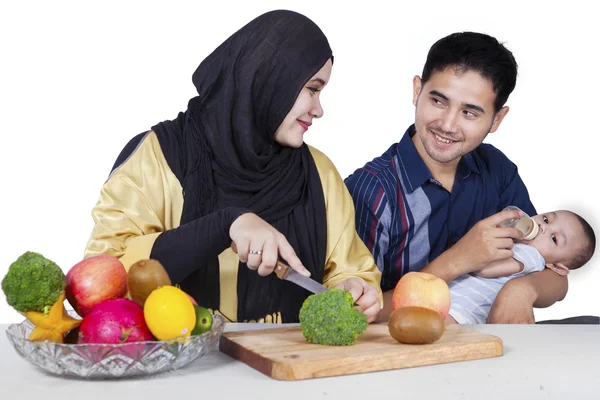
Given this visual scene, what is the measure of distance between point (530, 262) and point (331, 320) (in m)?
1.47

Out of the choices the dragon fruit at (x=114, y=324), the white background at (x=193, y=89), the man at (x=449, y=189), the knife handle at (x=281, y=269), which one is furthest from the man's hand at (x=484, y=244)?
the white background at (x=193, y=89)

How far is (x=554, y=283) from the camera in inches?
114

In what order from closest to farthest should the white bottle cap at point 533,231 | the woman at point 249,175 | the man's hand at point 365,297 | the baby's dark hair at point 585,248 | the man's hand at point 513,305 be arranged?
the man's hand at point 365,297
the woman at point 249,175
the man's hand at point 513,305
the white bottle cap at point 533,231
the baby's dark hair at point 585,248

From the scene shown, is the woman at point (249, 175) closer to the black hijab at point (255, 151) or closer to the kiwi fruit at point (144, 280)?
the black hijab at point (255, 151)

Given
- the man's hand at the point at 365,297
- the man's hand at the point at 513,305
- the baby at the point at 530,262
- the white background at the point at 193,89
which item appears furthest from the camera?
the white background at the point at 193,89

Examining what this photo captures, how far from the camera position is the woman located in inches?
87.0

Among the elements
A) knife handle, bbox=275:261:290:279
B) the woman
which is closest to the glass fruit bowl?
knife handle, bbox=275:261:290:279

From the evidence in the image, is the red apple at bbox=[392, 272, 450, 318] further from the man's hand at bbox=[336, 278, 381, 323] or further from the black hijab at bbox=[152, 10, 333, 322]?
the black hijab at bbox=[152, 10, 333, 322]

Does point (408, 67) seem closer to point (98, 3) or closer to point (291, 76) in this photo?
point (98, 3)

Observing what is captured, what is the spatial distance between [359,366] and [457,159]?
1.53 metres

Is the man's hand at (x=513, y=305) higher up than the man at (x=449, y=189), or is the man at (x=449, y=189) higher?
the man at (x=449, y=189)

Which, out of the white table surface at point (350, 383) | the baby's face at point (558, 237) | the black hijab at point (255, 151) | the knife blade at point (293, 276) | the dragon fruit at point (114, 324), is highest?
the black hijab at point (255, 151)

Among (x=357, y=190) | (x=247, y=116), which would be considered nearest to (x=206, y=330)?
(x=247, y=116)

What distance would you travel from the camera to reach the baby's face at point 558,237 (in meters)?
2.96
